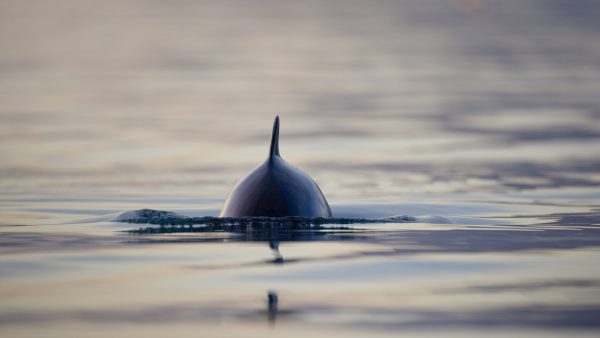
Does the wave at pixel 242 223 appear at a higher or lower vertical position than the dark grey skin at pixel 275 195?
lower

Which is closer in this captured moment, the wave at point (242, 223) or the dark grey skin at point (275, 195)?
the wave at point (242, 223)

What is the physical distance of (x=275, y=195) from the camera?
17.4m

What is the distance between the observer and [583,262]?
12172 millimetres

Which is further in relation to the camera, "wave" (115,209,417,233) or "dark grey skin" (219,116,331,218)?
"dark grey skin" (219,116,331,218)

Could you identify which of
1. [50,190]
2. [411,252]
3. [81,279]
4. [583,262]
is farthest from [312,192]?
[50,190]

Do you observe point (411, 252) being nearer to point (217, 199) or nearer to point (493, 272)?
point (493, 272)

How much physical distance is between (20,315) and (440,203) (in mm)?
17411

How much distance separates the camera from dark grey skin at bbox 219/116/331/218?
17.2 meters

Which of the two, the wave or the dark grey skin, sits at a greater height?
the dark grey skin

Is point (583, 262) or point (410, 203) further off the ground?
point (410, 203)

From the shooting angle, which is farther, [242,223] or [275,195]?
[275,195]

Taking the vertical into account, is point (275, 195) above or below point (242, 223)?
above

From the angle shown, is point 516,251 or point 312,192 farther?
point 312,192

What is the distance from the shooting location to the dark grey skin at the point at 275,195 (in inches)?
679
